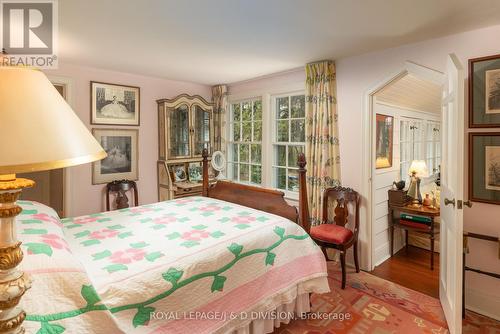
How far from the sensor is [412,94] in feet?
12.2

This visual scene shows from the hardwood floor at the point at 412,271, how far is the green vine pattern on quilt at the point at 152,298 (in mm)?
1613

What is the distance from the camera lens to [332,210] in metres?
3.21

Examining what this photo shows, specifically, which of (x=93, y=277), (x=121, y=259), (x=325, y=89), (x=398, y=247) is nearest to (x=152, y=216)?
(x=121, y=259)

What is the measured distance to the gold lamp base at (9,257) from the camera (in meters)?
0.69

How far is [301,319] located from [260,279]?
29.2 inches

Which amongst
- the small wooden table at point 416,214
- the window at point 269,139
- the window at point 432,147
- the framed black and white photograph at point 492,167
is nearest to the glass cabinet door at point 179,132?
the window at point 269,139

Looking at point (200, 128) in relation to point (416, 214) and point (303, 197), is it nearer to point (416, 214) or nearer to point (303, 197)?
point (303, 197)

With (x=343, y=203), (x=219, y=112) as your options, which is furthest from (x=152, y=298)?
(x=219, y=112)

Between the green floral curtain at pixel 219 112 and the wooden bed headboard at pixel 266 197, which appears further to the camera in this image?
the green floral curtain at pixel 219 112

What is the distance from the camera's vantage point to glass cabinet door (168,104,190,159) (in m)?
4.01

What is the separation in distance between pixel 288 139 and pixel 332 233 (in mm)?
1526

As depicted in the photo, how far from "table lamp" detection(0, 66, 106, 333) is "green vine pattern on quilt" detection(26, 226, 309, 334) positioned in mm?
225

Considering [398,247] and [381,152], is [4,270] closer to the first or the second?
[381,152]

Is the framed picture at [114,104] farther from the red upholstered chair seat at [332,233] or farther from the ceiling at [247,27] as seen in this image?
the red upholstered chair seat at [332,233]
